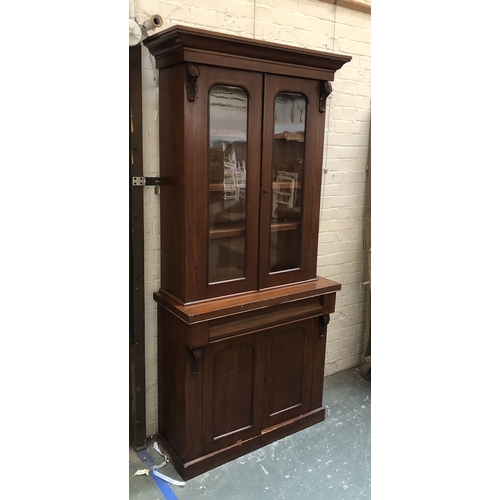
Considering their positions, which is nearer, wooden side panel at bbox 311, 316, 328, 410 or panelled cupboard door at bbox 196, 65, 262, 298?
panelled cupboard door at bbox 196, 65, 262, 298

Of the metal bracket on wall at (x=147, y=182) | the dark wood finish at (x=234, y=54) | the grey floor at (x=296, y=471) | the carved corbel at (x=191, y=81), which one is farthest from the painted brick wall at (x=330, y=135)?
the grey floor at (x=296, y=471)

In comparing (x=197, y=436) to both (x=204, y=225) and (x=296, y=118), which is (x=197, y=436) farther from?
(x=296, y=118)

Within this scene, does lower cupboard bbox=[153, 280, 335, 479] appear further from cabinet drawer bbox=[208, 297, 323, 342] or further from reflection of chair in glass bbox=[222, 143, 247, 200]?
reflection of chair in glass bbox=[222, 143, 247, 200]

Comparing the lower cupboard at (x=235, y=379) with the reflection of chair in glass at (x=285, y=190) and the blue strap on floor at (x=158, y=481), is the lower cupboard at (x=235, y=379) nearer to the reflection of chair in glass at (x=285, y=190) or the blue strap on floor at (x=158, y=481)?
the blue strap on floor at (x=158, y=481)

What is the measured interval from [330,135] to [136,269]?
138 cm

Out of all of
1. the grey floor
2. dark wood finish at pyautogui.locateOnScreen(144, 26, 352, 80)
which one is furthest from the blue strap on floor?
dark wood finish at pyautogui.locateOnScreen(144, 26, 352, 80)

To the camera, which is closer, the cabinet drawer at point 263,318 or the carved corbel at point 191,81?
the carved corbel at point 191,81

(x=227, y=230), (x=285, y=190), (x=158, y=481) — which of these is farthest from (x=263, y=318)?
(x=158, y=481)

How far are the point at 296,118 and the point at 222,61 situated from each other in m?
0.48

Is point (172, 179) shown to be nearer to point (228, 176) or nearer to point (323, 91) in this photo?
point (228, 176)

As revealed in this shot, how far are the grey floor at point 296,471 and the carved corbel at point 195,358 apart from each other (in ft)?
1.68

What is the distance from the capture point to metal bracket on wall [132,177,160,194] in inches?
77.9

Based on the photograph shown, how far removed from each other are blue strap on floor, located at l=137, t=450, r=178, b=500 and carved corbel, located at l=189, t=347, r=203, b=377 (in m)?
0.51

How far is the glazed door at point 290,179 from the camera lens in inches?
80.3
